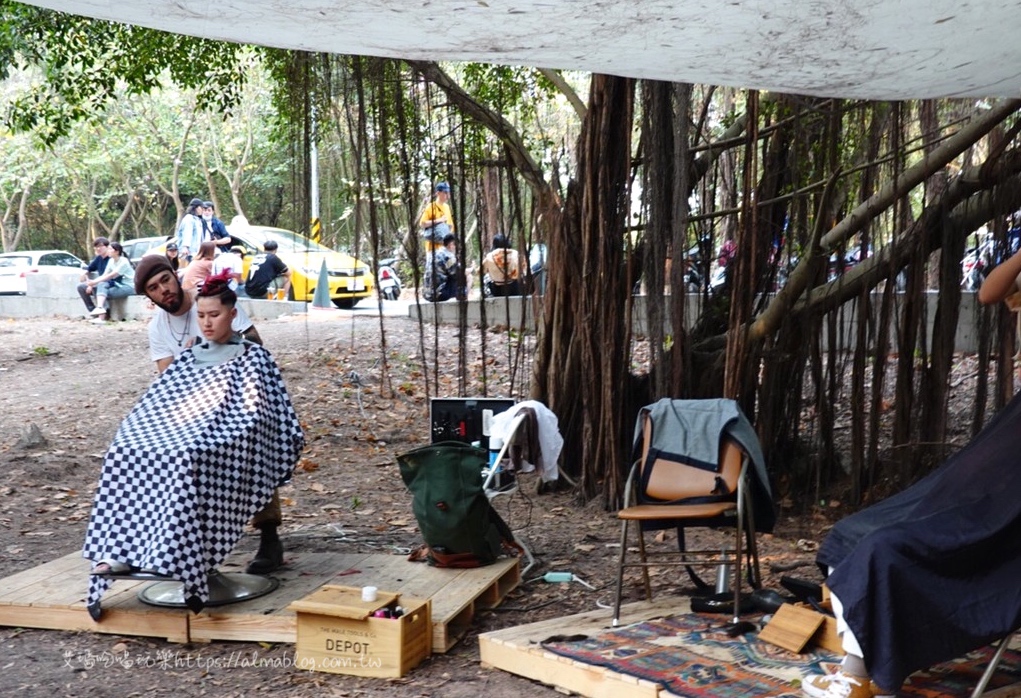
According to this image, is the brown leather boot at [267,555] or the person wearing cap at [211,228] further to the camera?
the person wearing cap at [211,228]

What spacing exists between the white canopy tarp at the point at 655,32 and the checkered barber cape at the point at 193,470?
177 cm

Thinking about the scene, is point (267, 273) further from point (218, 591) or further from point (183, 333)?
point (218, 591)

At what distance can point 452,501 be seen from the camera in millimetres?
4496

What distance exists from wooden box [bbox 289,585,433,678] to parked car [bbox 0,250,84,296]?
15.2 metres

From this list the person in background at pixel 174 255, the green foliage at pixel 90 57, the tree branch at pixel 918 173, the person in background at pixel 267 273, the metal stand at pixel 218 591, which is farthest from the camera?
the person in background at pixel 267 273

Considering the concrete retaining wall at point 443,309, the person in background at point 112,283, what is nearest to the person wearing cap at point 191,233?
the concrete retaining wall at point 443,309

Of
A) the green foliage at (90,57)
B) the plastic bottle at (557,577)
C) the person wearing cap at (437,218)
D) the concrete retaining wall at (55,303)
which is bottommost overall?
the plastic bottle at (557,577)

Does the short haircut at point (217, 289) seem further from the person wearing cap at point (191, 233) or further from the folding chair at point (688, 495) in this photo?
the person wearing cap at point (191, 233)

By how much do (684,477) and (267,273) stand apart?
1040 centimetres

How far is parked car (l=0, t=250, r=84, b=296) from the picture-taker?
19.6 metres

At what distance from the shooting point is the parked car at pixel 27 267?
19562mm

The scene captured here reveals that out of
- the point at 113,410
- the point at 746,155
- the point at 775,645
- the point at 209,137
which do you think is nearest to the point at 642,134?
the point at 746,155

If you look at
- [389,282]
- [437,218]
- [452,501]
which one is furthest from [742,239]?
[389,282]

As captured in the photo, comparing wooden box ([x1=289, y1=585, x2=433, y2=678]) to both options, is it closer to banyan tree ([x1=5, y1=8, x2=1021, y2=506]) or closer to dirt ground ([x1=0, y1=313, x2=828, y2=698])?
dirt ground ([x1=0, y1=313, x2=828, y2=698])
